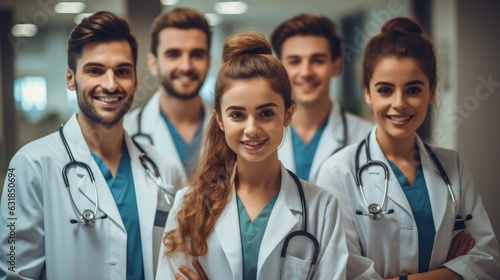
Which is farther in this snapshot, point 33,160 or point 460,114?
point 460,114

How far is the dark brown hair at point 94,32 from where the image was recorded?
1639 millimetres

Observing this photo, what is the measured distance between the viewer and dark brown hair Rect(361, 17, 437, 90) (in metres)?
1.70

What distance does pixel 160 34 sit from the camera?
228 centimetres

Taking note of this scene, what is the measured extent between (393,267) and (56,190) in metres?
1.08

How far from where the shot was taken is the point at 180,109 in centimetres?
237

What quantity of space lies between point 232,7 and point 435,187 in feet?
5.99

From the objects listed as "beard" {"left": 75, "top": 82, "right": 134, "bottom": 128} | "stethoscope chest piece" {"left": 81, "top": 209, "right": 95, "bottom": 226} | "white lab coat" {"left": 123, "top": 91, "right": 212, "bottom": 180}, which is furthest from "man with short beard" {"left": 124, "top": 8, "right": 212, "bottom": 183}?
"stethoscope chest piece" {"left": 81, "top": 209, "right": 95, "bottom": 226}

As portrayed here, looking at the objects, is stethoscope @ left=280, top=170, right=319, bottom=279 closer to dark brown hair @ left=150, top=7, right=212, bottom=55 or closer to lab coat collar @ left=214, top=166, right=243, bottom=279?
lab coat collar @ left=214, top=166, right=243, bottom=279

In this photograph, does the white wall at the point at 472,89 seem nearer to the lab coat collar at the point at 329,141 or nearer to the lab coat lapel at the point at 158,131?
the lab coat collar at the point at 329,141

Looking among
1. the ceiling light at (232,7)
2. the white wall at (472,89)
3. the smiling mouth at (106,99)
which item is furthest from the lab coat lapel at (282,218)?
the ceiling light at (232,7)

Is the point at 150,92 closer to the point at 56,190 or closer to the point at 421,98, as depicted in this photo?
the point at 56,190

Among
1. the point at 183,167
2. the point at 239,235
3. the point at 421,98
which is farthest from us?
the point at 183,167

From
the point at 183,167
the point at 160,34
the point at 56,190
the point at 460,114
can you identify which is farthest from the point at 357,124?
the point at 56,190

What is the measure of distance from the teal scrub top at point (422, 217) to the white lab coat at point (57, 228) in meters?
0.86
